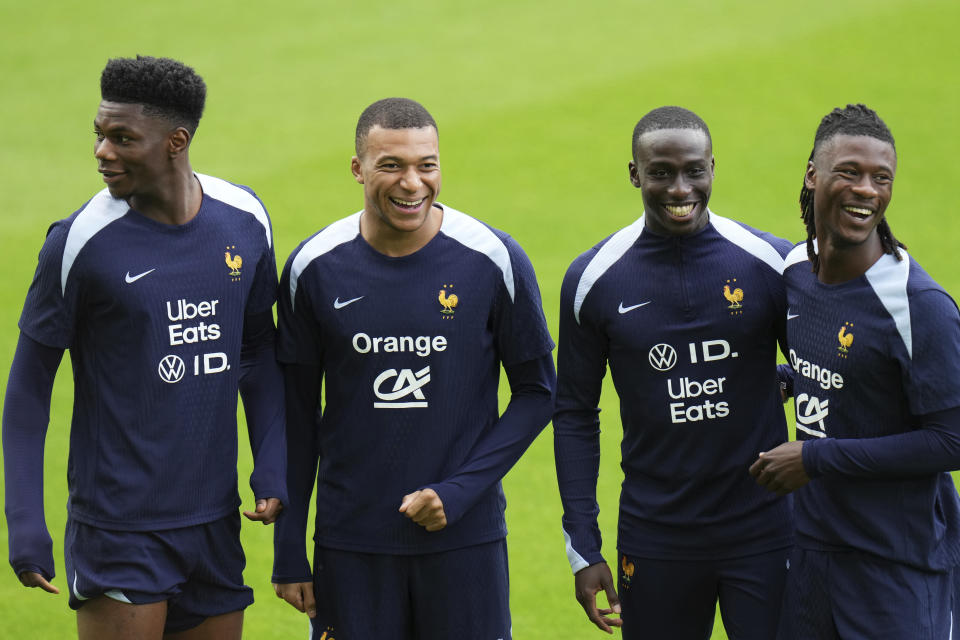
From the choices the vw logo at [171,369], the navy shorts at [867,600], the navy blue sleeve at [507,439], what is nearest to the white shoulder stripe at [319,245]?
the vw logo at [171,369]

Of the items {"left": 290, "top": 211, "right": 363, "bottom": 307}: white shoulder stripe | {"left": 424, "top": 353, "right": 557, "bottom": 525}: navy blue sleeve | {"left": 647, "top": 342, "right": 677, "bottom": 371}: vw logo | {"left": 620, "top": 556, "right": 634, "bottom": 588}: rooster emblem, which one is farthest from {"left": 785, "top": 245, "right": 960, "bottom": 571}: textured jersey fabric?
{"left": 290, "top": 211, "right": 363, "bottom": 307}: white shoulder stripe

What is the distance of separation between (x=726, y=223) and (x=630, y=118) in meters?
9.19

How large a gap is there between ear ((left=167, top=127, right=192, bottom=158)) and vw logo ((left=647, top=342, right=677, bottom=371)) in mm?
1446

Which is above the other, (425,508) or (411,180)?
(411,180)

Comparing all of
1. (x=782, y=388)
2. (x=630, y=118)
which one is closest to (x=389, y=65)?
(x=630, y=118)

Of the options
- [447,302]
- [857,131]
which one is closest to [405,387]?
[447,302]

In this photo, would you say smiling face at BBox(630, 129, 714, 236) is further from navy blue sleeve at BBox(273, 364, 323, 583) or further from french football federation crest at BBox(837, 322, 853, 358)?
navy blue sleeve at BBox(273, 364, 323, 583)

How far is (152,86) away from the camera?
3.44 m

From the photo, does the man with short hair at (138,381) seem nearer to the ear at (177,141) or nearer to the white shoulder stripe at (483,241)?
the ear at (177,141)

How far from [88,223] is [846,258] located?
2.06 metres

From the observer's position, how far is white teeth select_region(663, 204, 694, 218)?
3.49 metres

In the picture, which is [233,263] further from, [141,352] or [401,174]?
[401,174]

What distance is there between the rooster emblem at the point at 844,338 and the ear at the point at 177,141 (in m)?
1.85

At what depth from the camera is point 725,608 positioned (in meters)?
3.58
